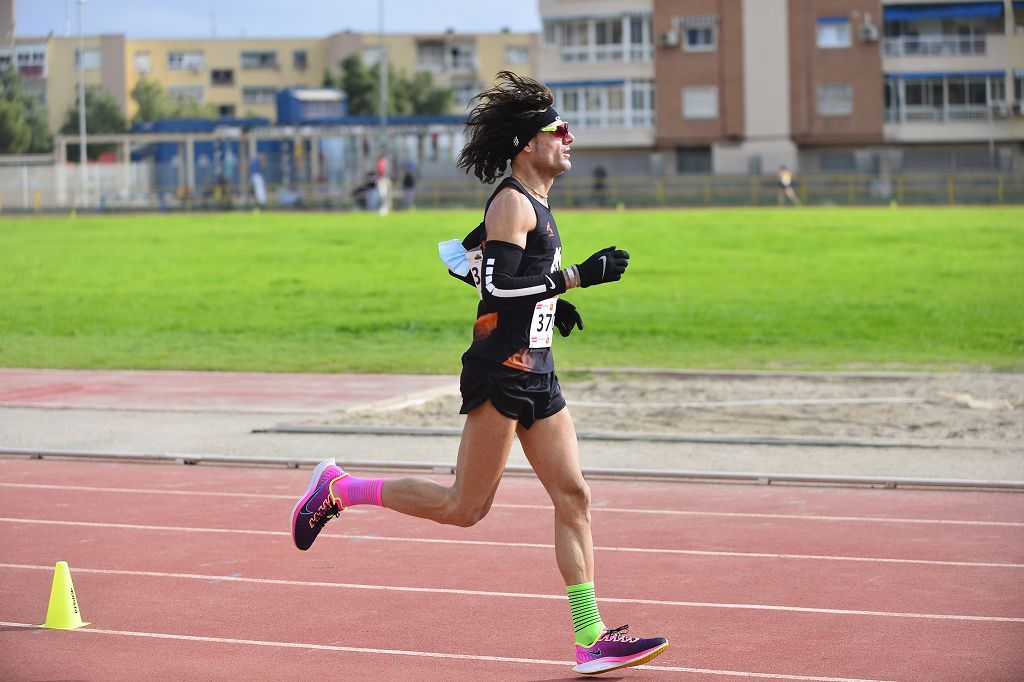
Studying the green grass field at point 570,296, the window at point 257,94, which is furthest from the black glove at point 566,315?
the window at point 257,94

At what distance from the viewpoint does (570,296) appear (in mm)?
24703

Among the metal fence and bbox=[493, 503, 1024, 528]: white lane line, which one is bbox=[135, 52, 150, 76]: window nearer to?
the metal fence

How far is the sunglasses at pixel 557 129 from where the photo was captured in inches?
226

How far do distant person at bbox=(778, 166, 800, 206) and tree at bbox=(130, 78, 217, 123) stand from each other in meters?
51.6

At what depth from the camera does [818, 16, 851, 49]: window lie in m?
65.6

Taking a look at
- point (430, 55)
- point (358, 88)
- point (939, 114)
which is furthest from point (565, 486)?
point (430, 55)

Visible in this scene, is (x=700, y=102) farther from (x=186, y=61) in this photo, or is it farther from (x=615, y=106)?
(x=186, y=61)

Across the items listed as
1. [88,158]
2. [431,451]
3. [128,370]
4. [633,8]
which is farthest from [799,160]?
[431,451]

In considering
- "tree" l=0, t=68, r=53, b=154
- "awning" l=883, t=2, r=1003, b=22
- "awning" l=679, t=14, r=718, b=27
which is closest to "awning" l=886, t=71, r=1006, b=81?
"awning" l=883, t=2, r=1003, b=22

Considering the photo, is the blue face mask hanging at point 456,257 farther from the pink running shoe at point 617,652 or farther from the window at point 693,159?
the window at point 693,159

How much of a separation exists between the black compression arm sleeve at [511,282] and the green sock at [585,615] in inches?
45.1

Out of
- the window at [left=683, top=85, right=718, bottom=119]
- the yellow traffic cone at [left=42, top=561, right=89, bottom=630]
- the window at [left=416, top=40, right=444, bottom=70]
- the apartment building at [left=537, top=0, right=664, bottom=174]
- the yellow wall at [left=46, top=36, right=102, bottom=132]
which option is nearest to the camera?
the yellow traffic cone at [left=42, top=561, right=89, bottom=630]

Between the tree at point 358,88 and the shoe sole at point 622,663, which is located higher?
the tree at point 358,88

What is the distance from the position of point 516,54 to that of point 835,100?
49754 millimetres
